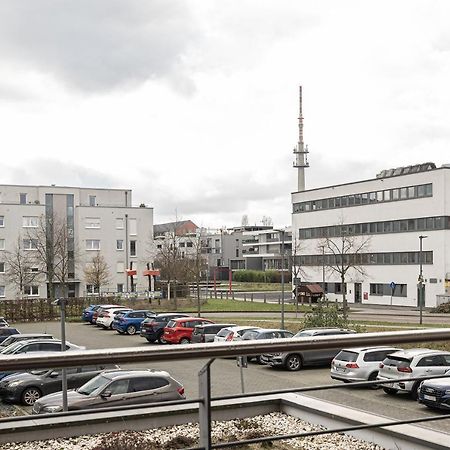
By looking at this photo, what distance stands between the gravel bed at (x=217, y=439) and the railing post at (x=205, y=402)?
456mm

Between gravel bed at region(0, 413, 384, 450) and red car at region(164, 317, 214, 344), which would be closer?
gravel bed at region(0, 413, 384, 450)

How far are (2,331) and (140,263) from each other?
3882 centimetres

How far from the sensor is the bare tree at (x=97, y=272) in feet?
211

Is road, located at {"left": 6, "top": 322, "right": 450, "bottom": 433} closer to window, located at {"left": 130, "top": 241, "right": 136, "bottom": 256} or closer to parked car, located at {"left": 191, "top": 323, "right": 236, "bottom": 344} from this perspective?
parked car, located at {"left": 191, "top": 323, "right": 236, "bottom": 344}

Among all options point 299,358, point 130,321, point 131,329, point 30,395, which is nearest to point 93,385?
point 30,395

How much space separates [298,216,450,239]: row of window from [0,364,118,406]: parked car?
172ft

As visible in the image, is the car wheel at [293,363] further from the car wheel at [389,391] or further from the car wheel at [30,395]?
the car wheel at [30,395]

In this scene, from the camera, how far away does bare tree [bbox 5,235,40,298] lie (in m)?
58.2

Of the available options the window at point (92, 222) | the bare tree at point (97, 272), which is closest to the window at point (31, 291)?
the bare tree at point (97, 272)

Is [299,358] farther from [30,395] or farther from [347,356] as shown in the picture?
[30,395]

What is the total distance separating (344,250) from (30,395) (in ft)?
193

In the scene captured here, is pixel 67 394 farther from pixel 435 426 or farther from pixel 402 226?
pixel 402 226

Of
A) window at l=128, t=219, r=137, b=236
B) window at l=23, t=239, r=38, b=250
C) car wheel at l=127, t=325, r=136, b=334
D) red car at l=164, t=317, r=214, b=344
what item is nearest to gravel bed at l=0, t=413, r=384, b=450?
red car at l=164, t=317, r=214, b=344

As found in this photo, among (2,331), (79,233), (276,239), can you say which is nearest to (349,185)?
(79,233)
